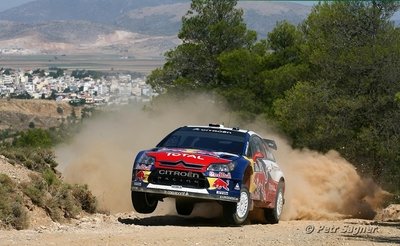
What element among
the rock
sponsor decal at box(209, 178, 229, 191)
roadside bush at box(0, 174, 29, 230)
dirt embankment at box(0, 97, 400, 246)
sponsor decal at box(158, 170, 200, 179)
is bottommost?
the rock

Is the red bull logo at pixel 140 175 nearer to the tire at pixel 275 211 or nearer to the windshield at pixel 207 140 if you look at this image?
the windshield at pixel 207 140

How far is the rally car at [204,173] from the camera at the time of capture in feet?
42.9

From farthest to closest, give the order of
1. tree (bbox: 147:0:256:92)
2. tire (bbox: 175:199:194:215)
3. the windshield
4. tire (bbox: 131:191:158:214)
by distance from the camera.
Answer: tree (bbox: 147:0:256:92) → tire (bbox: 175:199:194:215) → the windshield → tire (bbox: 131:191:158:214)

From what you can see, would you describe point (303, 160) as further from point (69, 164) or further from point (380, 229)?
point (380, 229)

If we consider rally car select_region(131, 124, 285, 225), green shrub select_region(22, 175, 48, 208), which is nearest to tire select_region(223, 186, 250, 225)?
rally car select_region(131, 124, 285, 225)

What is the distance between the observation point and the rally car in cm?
1307

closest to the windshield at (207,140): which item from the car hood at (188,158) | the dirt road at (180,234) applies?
the car hood at (188,158)

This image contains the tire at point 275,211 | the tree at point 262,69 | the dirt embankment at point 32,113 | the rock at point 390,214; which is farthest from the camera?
the dirt embankment at point 32,113

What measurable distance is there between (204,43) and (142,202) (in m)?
29.4

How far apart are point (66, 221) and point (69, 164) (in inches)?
241

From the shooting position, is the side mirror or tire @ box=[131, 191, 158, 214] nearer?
tire @ box=[131, 191, 158, 214]

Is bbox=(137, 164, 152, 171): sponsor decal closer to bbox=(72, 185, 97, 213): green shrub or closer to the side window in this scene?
the side window

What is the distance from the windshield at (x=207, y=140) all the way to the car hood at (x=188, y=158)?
0.69 m

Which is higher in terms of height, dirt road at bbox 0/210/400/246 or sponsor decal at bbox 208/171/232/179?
sponsor decal at bbox 208/171/232/179
